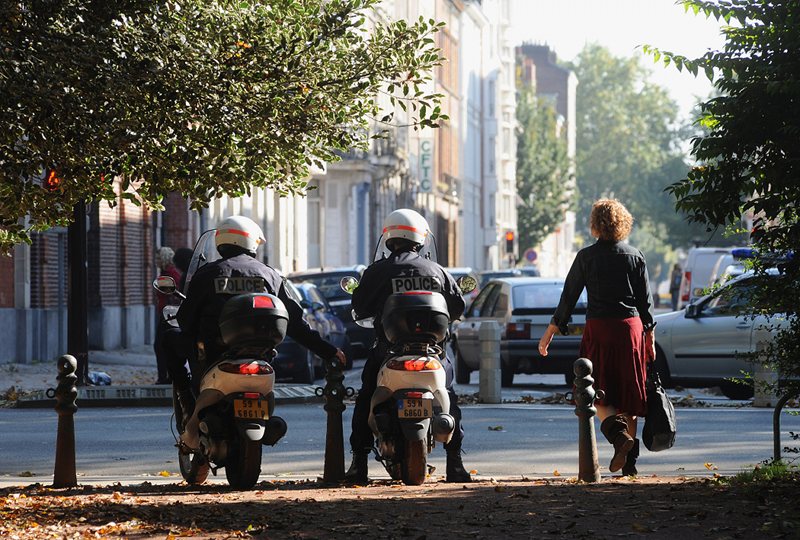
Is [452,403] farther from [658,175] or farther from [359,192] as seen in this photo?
[658,175]

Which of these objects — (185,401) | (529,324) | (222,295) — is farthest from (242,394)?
(529,324)

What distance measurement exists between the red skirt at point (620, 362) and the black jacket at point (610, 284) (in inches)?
2.8

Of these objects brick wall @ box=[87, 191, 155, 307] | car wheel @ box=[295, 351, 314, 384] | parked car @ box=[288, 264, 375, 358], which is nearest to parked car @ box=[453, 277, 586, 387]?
car wheel @ box=[295, 351, 314, 384]

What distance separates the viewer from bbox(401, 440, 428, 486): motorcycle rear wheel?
9.80 m

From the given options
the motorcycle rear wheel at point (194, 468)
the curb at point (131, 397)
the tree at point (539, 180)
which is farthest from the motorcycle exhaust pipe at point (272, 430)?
the tree at point (539, 180)

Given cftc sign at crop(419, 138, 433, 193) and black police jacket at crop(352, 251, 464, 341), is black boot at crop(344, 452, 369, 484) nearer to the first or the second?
black police jacket at crop(352, 251, 464, 341)

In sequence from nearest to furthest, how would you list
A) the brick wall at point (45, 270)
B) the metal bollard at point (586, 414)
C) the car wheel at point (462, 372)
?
the metal bollard at point (586, 414), the car wheel at point (462, 372), the brick wall at point (45, 270)

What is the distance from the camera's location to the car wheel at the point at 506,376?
21.7m

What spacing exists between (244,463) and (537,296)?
12399mm

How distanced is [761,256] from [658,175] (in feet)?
351

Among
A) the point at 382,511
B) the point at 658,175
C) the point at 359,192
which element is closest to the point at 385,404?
the point at 382,511

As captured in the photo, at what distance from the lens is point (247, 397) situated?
31.1ft

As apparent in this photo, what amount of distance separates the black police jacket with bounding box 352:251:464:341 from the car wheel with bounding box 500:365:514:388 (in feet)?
37.0

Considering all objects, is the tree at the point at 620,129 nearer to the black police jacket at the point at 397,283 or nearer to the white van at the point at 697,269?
the white van at the point at 697,269
